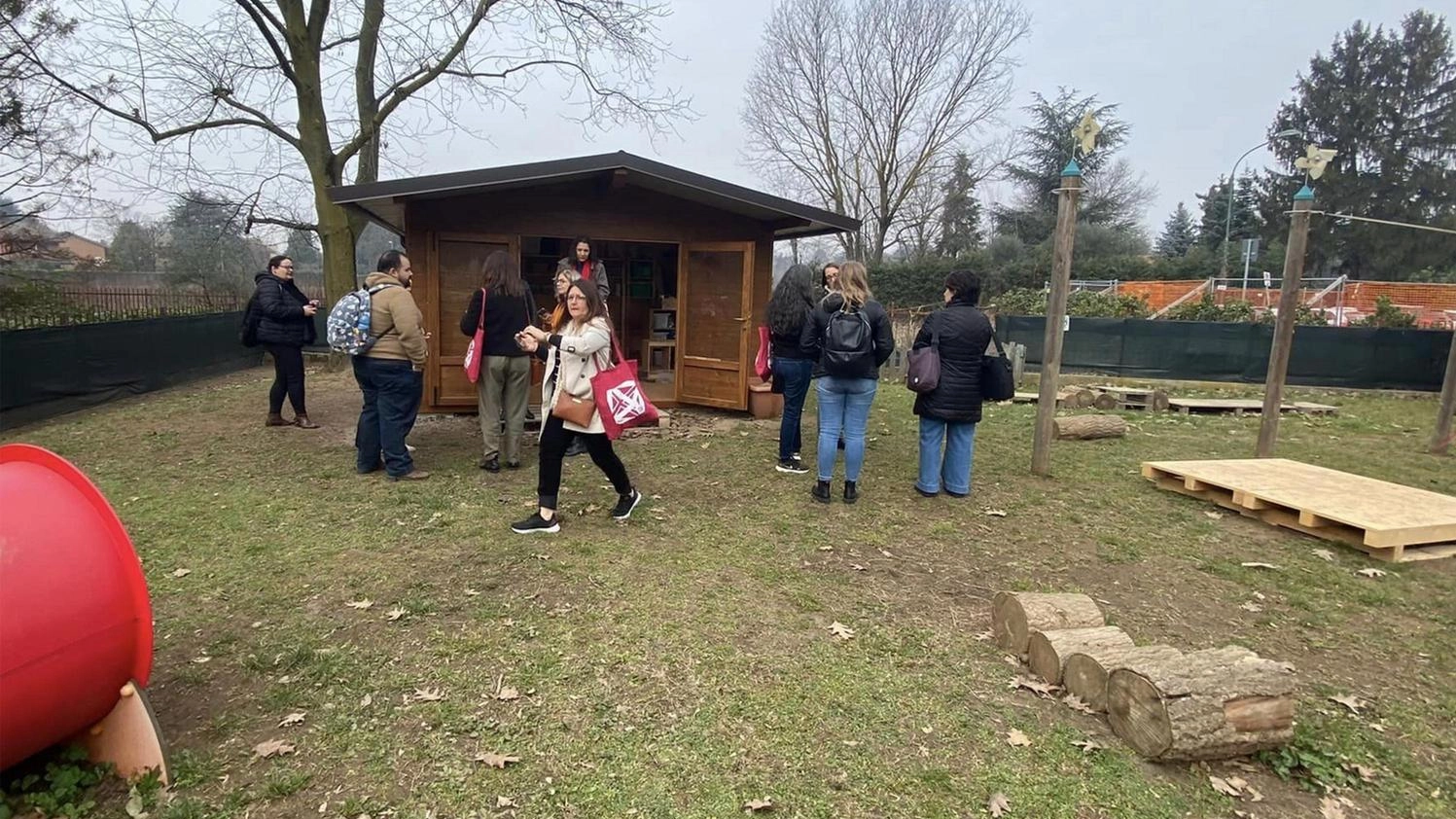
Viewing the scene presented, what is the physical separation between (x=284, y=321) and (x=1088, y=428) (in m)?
8.41

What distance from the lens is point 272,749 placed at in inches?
103

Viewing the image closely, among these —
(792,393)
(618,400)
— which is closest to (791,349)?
(792,393)

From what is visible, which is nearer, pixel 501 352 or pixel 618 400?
pixel 618 400

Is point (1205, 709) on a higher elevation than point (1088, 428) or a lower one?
lower

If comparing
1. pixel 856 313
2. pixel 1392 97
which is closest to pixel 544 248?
pixel 856 313

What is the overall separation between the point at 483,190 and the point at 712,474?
395cm

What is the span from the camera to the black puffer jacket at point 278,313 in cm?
727

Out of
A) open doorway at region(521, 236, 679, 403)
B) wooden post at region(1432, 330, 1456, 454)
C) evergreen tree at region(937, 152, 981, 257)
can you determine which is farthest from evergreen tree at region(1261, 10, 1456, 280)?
open doorway at region(521, 236, 679, 403)

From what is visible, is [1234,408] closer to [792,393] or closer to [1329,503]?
[1329,503]

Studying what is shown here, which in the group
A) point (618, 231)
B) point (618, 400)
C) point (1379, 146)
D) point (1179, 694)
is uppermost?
point (1379, 146)

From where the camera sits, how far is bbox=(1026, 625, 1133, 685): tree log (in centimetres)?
316

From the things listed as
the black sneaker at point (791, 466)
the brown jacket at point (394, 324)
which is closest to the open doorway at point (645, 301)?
the black sneaker at point (791, 466)

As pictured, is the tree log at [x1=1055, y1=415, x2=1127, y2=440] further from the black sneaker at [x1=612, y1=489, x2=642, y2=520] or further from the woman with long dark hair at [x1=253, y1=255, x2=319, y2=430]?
the woman with long dark hair at [x1=253, y1=255, x2=319, y2=430]

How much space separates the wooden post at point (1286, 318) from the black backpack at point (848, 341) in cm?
434
